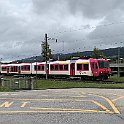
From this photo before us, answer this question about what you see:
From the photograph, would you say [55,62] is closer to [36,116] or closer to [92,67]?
[92,67]

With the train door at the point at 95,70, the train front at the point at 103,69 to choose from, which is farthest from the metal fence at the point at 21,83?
the train front at the point at 103,69

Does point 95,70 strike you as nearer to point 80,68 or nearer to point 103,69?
point 103,69

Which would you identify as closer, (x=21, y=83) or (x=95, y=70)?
(x=21, y=83)

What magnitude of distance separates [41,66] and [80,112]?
4448cm

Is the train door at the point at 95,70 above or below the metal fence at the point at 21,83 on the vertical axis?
above

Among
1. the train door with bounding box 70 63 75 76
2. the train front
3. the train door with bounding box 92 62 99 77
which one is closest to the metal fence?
the train door with bounding box 92 62 99 77

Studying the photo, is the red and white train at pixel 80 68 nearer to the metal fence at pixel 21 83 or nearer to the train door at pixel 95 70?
the train door at pixel 95 70

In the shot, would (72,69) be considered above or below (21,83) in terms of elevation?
above

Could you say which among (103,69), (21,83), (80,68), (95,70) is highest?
(80,68)

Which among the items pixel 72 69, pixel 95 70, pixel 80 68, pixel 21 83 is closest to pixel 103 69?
pixel 95 70

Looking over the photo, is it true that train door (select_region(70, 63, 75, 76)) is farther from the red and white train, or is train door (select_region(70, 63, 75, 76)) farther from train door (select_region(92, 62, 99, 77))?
train door (select_region(92, 62, 99, 77))

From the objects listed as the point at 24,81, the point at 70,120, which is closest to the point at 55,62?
the point at 24,81

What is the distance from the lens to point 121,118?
12.4m

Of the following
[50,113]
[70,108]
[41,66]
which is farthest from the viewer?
[41,66]
